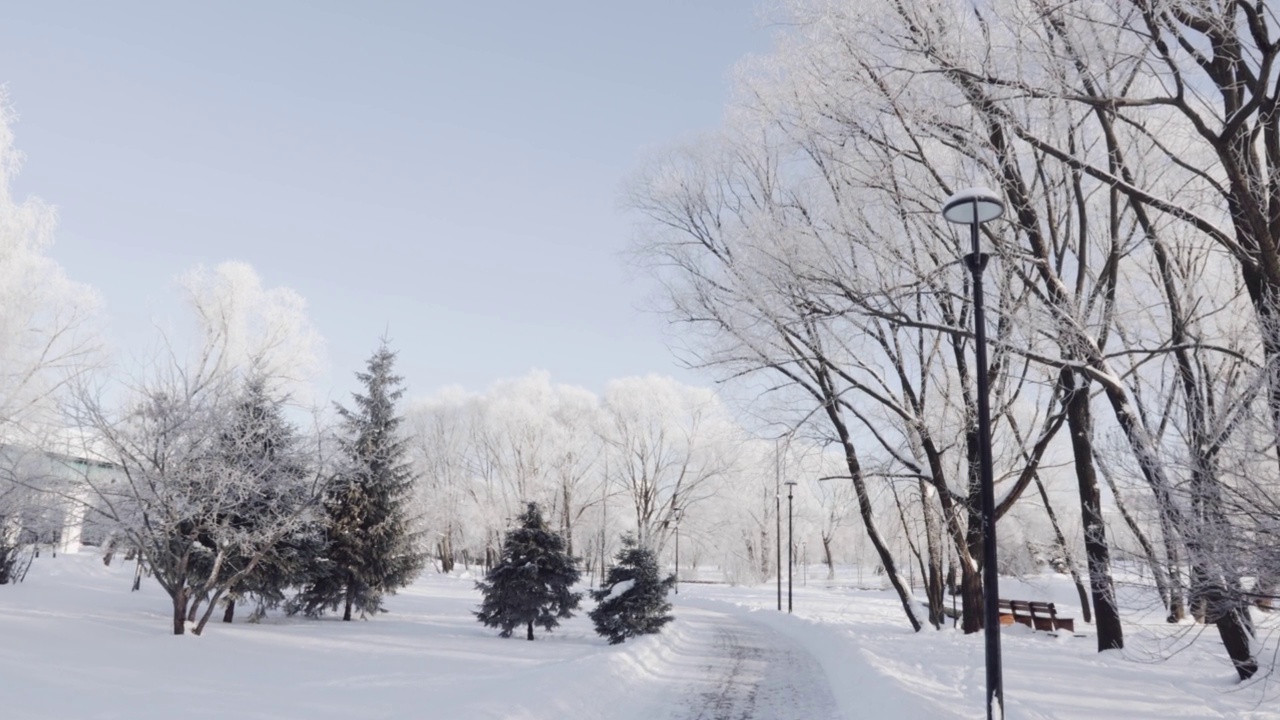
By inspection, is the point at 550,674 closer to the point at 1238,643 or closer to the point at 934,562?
the point at 1238,643

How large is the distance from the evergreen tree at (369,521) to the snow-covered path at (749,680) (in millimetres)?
9615

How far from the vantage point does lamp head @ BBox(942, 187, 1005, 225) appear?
8.86 metres

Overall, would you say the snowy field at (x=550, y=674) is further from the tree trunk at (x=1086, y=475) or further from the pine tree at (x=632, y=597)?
the pine tree at (x=632, y=597)

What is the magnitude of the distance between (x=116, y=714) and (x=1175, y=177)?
60.9 ft

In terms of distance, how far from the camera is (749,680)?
1359 centimetres

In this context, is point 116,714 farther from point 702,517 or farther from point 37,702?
point 702,517

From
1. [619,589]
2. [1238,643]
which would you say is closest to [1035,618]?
[619,589]

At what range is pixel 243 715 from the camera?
917cm

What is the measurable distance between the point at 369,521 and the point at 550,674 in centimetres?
1451

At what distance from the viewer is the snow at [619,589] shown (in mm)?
21250

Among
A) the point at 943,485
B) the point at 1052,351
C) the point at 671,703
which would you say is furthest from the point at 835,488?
the point at 671,703

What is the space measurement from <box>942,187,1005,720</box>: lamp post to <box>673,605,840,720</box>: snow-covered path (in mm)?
2792

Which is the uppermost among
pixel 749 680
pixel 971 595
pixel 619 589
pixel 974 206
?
pixel 974 206

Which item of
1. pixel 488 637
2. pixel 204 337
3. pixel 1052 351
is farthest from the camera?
pixel 204 337
